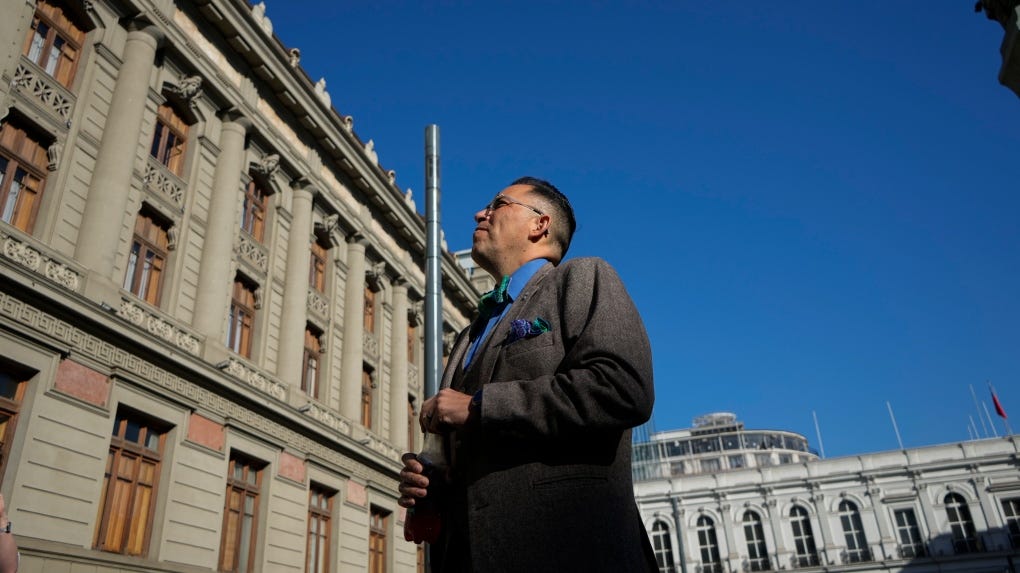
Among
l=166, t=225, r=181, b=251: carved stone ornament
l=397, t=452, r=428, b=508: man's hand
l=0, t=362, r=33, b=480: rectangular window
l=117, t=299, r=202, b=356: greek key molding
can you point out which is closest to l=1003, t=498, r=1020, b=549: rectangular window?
l=117, t=299, r=202, b=356: greek key molding

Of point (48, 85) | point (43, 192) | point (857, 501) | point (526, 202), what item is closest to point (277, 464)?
point (43, 192)

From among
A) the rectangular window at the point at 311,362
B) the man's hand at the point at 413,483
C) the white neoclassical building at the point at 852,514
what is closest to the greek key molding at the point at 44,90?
the rectangular window at the point at 311,362

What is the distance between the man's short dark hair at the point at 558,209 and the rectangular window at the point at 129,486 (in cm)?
1297

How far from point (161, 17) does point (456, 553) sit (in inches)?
698

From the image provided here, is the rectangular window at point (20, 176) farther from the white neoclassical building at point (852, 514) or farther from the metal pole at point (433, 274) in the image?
the white neoclassical building at point (852, 514)

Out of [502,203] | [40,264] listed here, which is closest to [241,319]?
[40,264]

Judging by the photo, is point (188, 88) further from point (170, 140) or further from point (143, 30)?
point (143, 30)

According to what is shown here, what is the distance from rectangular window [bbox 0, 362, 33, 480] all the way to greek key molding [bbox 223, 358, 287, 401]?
14.9 feet

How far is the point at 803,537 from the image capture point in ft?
149

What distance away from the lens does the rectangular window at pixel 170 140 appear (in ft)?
54.3

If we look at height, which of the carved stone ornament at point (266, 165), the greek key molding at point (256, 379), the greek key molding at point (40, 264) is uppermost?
the carved stone ornament at point (266, 165)

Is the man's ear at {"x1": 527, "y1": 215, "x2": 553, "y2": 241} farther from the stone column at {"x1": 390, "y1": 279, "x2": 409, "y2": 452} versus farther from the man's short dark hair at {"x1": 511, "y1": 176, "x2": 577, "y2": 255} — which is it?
the stone column at {"x1": 390, "y1": 279, "x2": 409, "y2": 452}

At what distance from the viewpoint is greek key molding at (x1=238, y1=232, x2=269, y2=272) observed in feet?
61.0

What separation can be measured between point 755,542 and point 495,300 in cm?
4925
